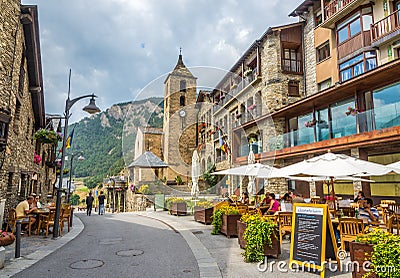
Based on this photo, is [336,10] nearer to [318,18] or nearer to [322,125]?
[318,18]

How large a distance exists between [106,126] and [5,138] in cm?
7287

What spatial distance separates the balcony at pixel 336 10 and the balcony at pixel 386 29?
1.63 m

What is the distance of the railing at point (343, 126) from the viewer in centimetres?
1067

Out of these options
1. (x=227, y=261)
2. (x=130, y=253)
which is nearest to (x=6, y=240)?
(x=130, y=253)

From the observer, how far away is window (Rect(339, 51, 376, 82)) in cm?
1403

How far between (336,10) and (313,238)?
1600 centimetres

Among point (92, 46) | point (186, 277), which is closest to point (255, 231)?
point (186, 277)

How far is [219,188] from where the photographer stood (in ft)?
84.7

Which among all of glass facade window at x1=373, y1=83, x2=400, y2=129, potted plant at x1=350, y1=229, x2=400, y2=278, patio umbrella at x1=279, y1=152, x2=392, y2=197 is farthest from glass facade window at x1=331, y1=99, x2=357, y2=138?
potted plant at x1=350, y1=229, x2=400, y2=278

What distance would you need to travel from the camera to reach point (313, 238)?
461 cm

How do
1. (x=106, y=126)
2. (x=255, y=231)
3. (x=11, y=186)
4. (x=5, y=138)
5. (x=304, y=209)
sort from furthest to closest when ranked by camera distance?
(x=106, y=126) → (x=11, y=186) → (x=5, y=138) → (x=255, y=231) → (x=304, y=209)

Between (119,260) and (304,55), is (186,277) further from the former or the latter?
(304,55)

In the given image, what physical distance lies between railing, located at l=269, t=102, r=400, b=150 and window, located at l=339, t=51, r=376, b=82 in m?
3.20

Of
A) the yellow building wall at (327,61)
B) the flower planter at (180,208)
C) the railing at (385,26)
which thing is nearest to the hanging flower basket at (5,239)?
the flower planter at (180,208)
